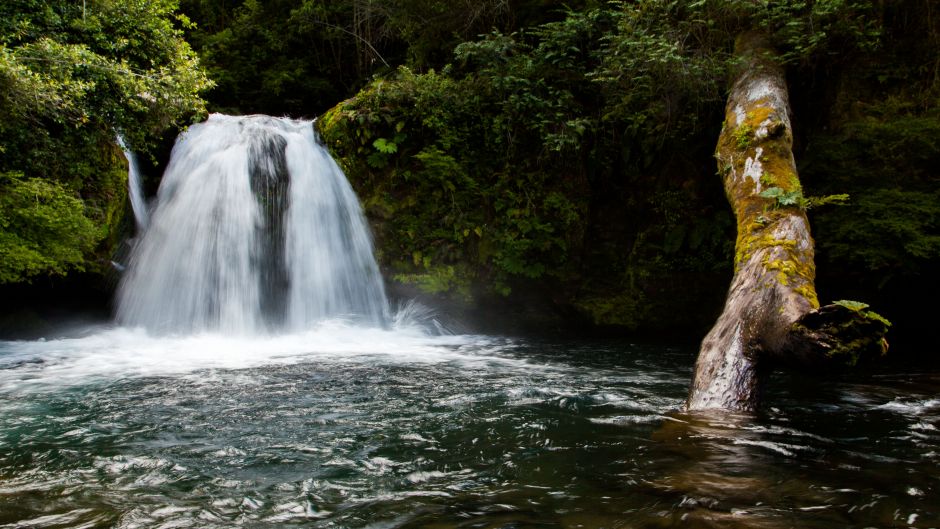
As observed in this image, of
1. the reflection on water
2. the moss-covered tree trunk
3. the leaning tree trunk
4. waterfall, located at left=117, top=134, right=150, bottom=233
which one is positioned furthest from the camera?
waterfall, located at left=117, top=134, right=150, bottom=233

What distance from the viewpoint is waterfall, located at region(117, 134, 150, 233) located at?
10384 millimetres

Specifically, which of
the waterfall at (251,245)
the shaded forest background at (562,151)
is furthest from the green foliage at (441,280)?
the waterfall at (251,245)

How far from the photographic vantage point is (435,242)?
10945mm

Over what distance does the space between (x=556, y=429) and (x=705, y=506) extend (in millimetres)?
1671

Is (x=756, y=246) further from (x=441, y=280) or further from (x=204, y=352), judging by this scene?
(x=204, y=352)

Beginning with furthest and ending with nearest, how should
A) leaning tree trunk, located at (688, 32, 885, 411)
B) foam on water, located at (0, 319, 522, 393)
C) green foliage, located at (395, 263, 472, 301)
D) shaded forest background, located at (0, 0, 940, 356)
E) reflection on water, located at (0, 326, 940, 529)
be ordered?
green foliage, located at (395, 263, 472, 301)
shaded forest background, located at (0, 0, 940, 356)
foam on water, located at (0, 319, 522, 393)
leaning tree trunk, located at (688, 32, 885, 411)
reflection on water, located at (0, 326, 940, 529)

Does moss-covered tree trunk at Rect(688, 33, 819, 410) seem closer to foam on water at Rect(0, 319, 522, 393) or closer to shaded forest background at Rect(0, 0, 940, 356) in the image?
shaded forest background at Rect(0, 0, 940, 356)

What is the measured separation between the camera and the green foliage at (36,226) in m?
7.20

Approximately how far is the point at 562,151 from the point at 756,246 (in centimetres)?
568

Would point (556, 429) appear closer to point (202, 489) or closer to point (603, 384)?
point (603, 384)

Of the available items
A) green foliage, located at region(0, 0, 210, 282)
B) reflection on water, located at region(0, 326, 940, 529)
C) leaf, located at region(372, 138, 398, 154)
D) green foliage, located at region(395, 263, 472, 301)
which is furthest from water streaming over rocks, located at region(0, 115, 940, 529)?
leaf, located at region(372, 138, 398, 154)

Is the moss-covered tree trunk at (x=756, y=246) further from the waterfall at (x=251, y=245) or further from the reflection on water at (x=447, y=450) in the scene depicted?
the waterfall at (x=251, y=245)

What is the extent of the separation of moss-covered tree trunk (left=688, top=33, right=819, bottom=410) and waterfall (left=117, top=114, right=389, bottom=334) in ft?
21.6

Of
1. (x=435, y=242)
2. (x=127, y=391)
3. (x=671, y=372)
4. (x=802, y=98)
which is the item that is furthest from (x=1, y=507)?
(x=802, y=98)
